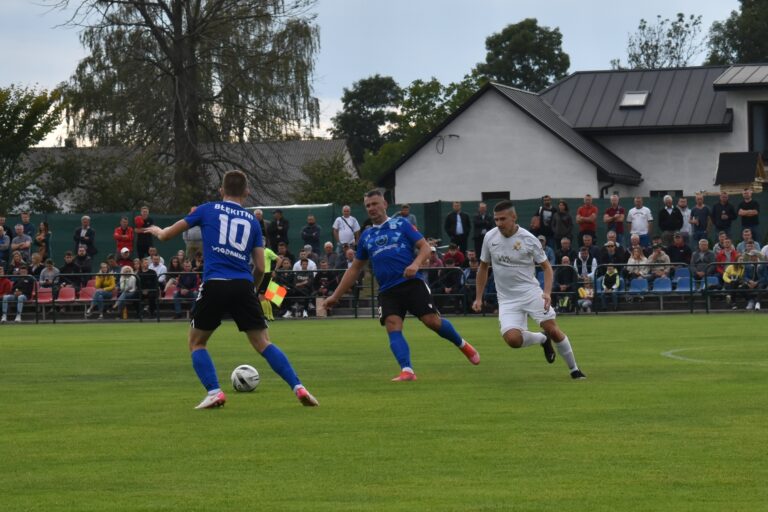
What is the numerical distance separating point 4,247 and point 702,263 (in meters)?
16.6

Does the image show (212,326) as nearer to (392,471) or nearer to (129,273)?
(392,471)

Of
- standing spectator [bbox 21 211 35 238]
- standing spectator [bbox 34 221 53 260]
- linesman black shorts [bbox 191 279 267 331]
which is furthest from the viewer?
standing spectator [bbox 34 221 53 260]

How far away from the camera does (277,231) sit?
33000mm

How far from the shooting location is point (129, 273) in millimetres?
31531

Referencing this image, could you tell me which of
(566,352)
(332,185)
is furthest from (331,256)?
(332,185)

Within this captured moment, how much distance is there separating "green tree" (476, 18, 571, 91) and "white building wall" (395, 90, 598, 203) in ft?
144

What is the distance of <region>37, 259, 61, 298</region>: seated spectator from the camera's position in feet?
105

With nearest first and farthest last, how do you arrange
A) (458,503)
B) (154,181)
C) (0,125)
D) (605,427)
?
(458,503) < (605,427) < (154,181) < (0,125)

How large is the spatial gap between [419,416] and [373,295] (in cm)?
2076

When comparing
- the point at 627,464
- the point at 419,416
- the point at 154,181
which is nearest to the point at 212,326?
the point at 419,416

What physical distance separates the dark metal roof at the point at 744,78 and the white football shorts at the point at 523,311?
1460 inches

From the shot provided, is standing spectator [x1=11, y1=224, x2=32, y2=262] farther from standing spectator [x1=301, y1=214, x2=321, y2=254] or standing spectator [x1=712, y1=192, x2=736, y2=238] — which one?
standing spectator [x1=712, y1=192, x2=736, y2=238]

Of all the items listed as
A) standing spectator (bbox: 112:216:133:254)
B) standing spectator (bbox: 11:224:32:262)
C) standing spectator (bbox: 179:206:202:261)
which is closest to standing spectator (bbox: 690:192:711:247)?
standing spectator (bbox: 179:206:202:261)

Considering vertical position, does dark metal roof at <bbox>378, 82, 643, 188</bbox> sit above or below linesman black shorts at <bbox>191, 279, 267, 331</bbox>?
above
